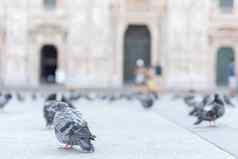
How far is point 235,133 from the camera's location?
1216 centimetres

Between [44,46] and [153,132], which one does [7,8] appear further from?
[153,132]

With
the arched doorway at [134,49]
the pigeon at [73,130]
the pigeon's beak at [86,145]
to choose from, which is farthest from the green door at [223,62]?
the pigeon's beak at [86,145]

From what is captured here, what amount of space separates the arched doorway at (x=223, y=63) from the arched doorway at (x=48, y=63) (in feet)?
31.1

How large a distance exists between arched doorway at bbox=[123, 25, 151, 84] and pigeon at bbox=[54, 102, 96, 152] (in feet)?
88.7

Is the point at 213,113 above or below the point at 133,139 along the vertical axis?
above

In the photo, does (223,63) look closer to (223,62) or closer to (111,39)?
(223,62)

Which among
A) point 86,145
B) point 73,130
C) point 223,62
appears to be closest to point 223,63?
point 223,62

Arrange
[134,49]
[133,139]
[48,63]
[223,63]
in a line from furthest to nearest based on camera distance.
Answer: [48,63] → [134,49] → [223,63] → [133,139]

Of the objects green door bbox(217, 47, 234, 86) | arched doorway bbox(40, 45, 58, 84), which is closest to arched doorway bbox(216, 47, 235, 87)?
green door bbox(217, 47, 234, 86)

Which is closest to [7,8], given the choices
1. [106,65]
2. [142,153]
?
[106,65]

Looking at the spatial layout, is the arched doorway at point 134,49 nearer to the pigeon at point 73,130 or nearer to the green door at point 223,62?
the green door at point 223,62

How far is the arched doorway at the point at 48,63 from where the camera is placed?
1462 inches

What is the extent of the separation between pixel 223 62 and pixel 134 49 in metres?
5.13

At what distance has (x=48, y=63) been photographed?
37438 millimetres
